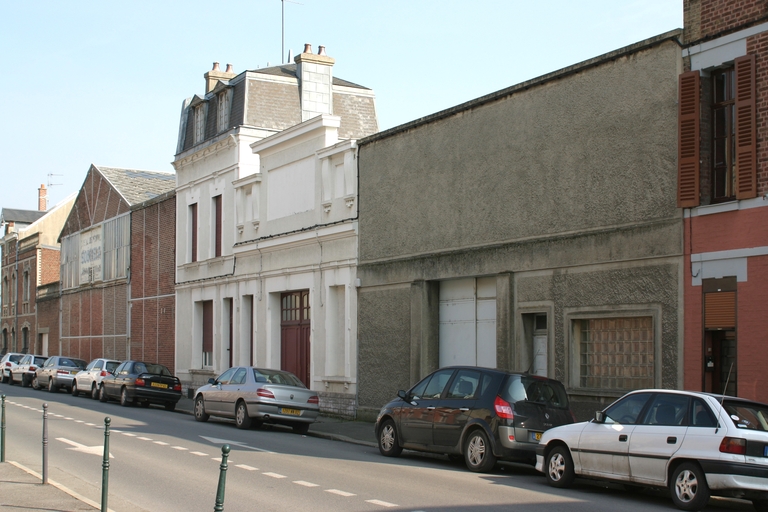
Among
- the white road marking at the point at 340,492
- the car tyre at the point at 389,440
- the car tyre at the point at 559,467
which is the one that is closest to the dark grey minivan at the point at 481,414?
the car tyre at the point at 389,440

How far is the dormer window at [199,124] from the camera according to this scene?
3538 cm

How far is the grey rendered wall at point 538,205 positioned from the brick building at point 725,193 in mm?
357

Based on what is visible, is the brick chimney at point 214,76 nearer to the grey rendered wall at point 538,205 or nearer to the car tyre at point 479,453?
the grey rendered wall at point 538,205

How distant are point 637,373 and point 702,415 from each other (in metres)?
5.39

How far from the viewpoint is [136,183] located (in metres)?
47.6

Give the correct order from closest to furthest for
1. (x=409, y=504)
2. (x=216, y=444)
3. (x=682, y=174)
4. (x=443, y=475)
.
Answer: (x=409, y=504) < (x=443, y=475) < (x=682, y=174) < (x=216, y=444)

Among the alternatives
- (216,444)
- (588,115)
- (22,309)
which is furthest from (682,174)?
(22,309)

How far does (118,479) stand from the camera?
12.8 meters

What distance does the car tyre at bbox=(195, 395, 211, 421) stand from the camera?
23.4 meters

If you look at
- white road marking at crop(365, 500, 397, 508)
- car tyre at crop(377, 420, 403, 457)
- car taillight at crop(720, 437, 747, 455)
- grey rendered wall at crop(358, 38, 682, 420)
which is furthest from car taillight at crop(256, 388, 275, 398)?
car taillight at crop(720, 437, 747, 455)

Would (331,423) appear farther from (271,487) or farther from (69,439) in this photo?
(271,487)

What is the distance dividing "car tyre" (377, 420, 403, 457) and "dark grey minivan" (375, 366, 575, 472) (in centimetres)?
10

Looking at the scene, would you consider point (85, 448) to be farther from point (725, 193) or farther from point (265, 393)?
point (725, 193)

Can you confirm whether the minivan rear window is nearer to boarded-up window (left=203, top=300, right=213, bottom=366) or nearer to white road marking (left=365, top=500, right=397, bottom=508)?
white road marking (left=365, top=500, right=397, bottom=508)
